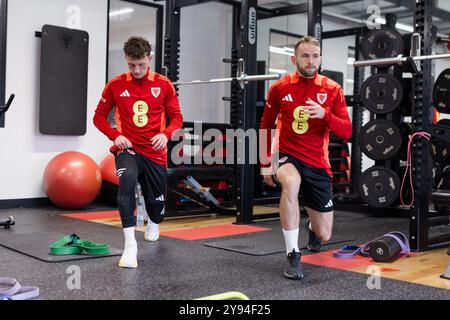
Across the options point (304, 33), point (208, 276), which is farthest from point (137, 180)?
point (304, 33)

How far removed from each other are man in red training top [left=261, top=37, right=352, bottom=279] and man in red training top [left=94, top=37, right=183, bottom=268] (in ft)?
2.34

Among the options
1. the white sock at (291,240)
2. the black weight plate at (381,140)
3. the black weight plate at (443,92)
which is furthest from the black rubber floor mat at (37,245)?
the black weight plate at (443,92)

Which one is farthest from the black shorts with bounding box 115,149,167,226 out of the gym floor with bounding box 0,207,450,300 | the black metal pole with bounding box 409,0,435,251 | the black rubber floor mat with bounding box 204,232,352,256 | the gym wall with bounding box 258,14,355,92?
the gym wall with bounding box 258,14,355,92

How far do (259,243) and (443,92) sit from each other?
184 centimetres

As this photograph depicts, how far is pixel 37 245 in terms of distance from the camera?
141 inches

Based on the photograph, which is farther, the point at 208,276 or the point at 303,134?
the point at 303,134

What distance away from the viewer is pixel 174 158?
17.6 ft

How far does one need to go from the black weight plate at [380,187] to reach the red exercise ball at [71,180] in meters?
2.79

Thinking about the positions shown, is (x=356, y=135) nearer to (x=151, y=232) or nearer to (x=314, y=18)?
(x=314, y=18)

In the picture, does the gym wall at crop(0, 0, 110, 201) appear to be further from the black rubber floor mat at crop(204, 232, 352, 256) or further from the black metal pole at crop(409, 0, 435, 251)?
the black metal pole at crop(409, 0, 435, 251)

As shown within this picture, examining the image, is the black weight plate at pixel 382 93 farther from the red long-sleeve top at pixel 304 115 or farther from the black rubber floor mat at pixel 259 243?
the red long-sleeve top at pixel 304 115

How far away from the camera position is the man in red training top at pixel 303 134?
291 centimetres
